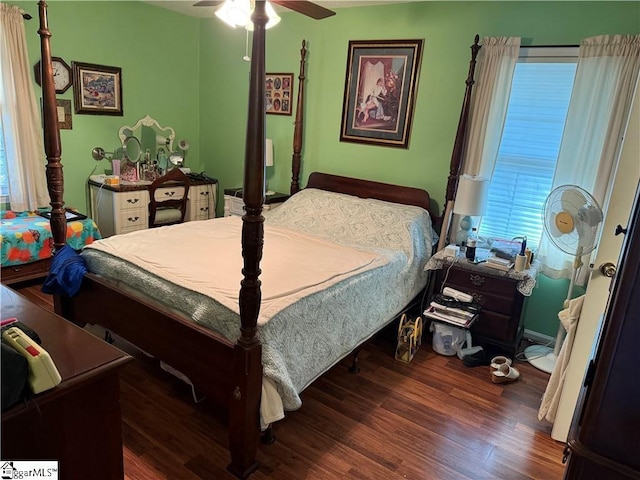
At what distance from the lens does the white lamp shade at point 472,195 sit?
2943mm

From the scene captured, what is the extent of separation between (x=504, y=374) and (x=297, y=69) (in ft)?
10.3

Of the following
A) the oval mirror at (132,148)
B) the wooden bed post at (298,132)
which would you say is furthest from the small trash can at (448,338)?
the oval mirror at (132,148)

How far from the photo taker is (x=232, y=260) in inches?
98.5

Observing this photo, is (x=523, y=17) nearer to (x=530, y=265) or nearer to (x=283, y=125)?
(x=530, y=265)

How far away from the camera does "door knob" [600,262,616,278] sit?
6.17 ft

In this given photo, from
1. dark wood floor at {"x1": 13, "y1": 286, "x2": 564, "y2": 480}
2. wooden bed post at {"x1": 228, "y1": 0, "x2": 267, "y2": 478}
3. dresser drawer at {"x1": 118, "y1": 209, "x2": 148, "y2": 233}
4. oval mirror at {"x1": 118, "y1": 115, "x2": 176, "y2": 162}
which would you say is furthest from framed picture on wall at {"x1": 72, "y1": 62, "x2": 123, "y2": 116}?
wooden bed post at {"x1": 228, "y1": 0, "x2": 267, "y2": 478}

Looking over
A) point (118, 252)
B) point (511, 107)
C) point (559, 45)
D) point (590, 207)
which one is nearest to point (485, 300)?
point (590, 207)

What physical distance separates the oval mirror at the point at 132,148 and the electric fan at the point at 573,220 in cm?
382

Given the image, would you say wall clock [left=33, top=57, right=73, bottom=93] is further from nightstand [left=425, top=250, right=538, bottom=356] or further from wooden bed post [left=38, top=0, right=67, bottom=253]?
nightstand [left=425, top=250, right=538, bottom=356]

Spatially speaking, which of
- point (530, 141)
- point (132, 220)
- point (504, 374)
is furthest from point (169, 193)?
point (504, 374)

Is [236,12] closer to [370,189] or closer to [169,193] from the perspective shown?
[370,189]

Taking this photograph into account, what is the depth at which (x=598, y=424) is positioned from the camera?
3.17 ft

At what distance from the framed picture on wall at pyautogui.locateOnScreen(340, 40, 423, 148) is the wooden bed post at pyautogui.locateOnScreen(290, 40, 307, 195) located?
0.43 meters

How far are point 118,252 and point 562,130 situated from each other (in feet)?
9.67
